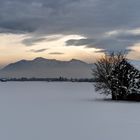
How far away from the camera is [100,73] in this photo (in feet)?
163

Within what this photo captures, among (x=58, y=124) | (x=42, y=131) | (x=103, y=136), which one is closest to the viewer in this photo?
(x=103, y=136)

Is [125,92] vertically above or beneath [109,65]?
beneath

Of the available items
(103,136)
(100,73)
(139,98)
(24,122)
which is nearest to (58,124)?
(24,122)

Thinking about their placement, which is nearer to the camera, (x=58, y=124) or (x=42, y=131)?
(x=42, y=131)

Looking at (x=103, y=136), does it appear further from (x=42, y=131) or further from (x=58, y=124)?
(x=58, y=124)

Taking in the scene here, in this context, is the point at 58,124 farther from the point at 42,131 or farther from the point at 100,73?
the point at 100,73

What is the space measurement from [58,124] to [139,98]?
68.1 ft

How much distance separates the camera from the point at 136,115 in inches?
1176

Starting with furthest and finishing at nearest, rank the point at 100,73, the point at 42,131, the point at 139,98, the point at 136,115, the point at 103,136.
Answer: the point at 100,73 → the point at 139,98 → the point at 136,115 → the point at 42,131 → the point at 103,136

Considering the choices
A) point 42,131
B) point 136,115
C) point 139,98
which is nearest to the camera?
point 42,131

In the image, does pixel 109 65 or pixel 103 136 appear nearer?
pixel 103 136

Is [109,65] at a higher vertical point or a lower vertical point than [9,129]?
higher

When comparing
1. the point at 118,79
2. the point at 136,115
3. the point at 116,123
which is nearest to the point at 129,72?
the point at 118,79

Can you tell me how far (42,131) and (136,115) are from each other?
926cm
